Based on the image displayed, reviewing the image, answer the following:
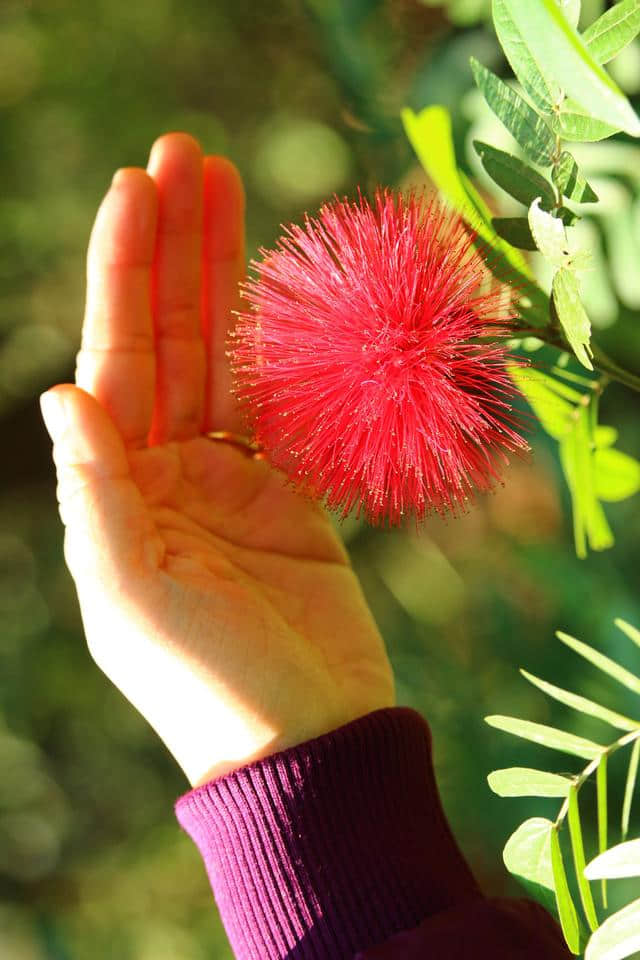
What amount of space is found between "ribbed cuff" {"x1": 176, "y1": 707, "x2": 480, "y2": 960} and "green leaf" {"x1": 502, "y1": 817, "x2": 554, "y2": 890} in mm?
114

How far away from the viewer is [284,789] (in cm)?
54

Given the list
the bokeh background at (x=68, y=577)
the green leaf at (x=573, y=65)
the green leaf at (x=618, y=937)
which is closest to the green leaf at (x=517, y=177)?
the green leaf at (x=573, y=65)

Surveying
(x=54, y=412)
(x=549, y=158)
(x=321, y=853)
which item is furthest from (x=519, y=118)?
(x=321, y=853)

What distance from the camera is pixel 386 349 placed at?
0.44m

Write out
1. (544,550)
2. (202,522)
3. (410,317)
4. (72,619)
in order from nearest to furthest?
(410,317) → (202,522) → (544,550) → (72,619)

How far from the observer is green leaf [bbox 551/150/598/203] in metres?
0.37

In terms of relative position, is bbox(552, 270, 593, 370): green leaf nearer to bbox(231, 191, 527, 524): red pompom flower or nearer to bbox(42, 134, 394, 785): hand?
bbox(231, 191, 527, 524): red pompom flower

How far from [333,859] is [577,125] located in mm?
455

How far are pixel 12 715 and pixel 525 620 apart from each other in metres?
0.62

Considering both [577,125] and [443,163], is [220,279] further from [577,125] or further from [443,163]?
[577,125]

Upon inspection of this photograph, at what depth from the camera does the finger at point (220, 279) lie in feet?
2.26

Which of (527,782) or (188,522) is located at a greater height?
(188,522)

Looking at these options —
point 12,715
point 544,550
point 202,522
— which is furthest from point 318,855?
point 12,715

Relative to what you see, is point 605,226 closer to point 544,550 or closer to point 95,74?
point 544,550
